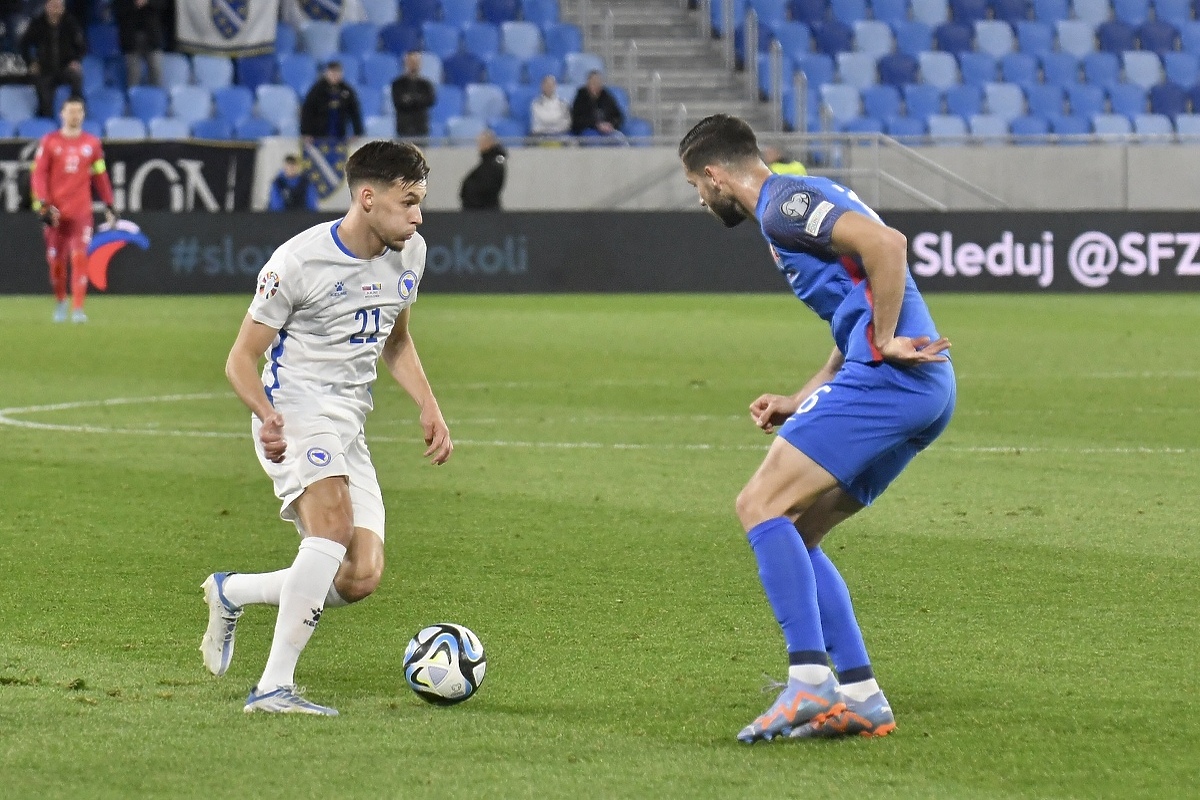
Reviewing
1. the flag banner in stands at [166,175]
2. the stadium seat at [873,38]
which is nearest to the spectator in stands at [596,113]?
the flag banner in stands at [166,175]

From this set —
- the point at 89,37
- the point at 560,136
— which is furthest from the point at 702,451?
the point at 89,37

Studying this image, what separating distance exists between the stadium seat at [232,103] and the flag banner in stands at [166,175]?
60.2 inches

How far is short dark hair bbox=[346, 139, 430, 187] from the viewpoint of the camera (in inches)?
191

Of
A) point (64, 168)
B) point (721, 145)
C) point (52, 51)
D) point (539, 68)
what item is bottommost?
point (539, 68)

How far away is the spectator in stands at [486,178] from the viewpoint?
2339 centimetres

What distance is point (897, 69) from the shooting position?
28203 millimetres

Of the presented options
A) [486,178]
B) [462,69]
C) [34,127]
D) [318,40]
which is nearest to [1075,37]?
[462,69]

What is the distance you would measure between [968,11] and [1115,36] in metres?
2.30

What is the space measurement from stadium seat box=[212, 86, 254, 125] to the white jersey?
69.4 ft

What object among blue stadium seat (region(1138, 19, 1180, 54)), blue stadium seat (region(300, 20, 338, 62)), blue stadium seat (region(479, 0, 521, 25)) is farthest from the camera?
blue stadium seat (region(1138, 19, 1180, 54))

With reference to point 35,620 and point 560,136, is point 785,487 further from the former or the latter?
point 560,136

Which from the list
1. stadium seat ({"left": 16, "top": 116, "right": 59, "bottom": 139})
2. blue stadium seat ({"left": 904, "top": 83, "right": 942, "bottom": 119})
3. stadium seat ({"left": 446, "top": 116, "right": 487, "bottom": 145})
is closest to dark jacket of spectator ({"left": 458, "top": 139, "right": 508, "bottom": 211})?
stadium seat ({"left": 446, "top": 116, "right": 487, "bottom": 145})

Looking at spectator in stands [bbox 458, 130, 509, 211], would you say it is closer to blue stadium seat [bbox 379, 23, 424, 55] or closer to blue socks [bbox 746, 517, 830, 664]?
blue stadium seat [bbox 379, 23, 424, 55]

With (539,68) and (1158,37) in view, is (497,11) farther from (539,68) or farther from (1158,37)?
(1158,37)
